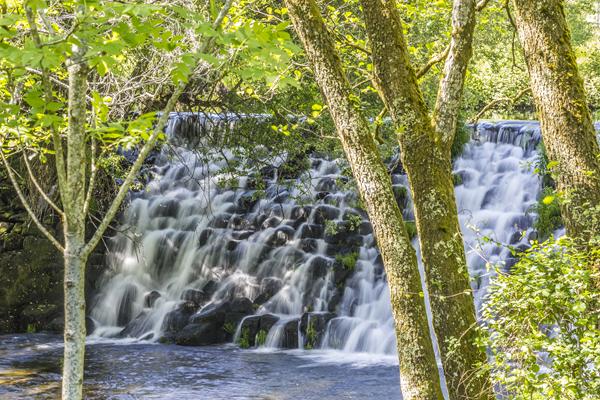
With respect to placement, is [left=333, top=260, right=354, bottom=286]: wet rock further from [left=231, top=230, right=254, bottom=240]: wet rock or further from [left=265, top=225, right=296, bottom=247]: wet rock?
[left=231, top=230, right=254, bottom=240]: wet rock

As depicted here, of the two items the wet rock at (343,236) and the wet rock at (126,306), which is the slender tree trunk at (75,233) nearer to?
the wet rock at (343,236)

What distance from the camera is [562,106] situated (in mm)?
4402

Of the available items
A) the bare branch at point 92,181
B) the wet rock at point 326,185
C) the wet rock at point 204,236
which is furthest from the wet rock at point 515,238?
the bare branch at point 92,181

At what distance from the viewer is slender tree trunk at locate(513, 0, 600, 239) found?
4285 millimetres

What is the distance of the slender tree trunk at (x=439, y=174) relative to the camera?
174 inches

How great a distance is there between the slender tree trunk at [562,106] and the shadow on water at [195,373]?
5005 mm

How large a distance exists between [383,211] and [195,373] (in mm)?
6319

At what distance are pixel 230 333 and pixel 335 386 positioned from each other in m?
3.44

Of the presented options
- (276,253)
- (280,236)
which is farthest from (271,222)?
(276,253)

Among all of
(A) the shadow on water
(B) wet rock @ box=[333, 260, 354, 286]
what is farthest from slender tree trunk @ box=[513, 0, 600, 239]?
(B) wet rock @ box=[333, 260, 354, 286]

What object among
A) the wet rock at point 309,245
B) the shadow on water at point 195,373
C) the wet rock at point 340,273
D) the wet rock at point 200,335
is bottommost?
the shadow on water at point 195,373

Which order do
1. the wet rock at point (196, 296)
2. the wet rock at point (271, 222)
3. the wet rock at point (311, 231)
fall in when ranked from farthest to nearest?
the wet rock at point (271, 222) < the wet rock at point (311, 231) < the wet rock at point (196, 296)

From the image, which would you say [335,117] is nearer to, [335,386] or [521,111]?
[335,386]

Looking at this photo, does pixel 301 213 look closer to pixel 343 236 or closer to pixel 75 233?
pixel 343 236
